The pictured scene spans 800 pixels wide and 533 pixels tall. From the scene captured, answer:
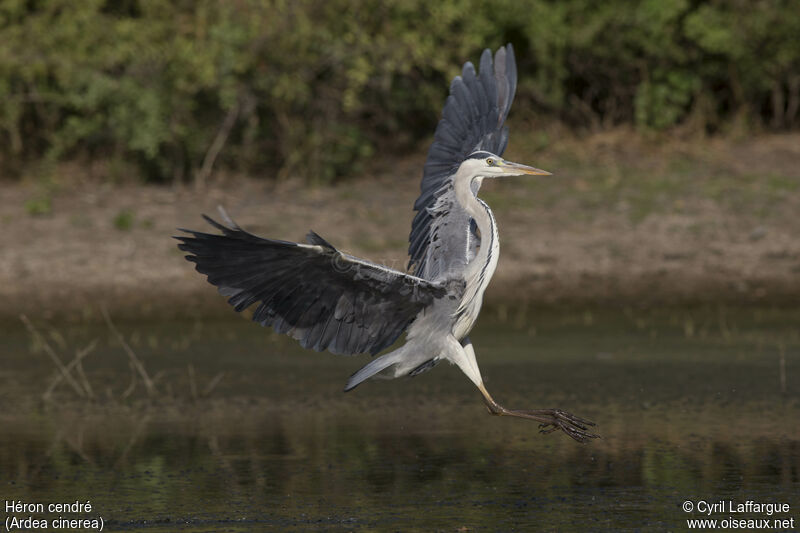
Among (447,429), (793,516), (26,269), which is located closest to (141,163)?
(26,269)

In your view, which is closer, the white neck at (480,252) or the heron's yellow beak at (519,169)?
the white neck at (480,252)

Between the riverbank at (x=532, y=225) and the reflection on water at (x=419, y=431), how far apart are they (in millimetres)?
1105

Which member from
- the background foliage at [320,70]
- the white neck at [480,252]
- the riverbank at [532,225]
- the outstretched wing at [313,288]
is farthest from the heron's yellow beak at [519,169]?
the background foliage at [320,70]

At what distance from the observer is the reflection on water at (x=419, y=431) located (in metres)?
6.77

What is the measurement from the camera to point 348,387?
710 centimetres

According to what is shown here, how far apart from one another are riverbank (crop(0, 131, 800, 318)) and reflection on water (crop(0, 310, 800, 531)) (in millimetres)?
1105

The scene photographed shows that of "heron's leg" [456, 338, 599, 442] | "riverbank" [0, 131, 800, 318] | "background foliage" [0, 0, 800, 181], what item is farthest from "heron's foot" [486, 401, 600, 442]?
"background foliage" [0, 0, 800, 181]

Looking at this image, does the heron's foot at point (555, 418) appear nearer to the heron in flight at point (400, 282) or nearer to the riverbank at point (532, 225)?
the heron in flight at point (400, 282)

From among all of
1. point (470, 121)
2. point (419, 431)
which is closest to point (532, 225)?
point (470, 121)

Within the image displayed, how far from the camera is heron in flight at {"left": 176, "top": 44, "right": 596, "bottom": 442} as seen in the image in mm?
6445

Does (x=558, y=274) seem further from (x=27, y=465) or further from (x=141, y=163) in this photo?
(x=27, y=465)

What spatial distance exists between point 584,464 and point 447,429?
1.14m

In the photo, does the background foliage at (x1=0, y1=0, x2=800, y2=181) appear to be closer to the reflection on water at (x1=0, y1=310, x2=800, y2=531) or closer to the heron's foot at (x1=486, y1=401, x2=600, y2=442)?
the reflection on water at (x1=0, y1=310, x2=800, y2=531)

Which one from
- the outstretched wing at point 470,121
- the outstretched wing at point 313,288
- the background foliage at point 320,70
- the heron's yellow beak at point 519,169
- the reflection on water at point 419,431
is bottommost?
the reflection on water at point 419,431
